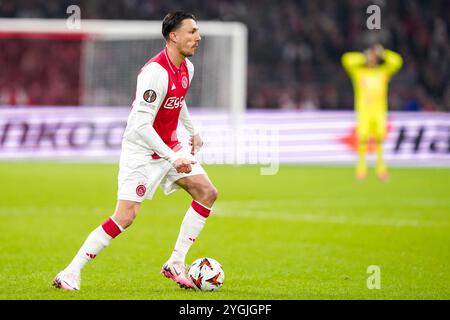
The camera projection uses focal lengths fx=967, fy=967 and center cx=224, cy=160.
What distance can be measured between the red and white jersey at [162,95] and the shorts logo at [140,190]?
0.26m

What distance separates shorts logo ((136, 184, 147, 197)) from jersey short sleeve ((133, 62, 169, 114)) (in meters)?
0.57

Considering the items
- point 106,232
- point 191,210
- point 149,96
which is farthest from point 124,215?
point 149,96

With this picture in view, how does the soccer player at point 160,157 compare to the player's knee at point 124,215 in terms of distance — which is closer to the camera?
the soccer player at point 160,157

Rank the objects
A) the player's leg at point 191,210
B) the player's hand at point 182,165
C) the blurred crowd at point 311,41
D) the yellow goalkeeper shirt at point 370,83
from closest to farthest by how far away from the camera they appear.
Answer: the player's hand at point 182,165, the player's leg at point 191,210, the yellow goalkeeper shirt at point 370,83, the blurred crowd at point 311,41

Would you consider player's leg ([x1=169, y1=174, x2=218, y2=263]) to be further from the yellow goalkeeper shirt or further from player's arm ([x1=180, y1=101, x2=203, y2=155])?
the yellow goalkeeper shirt

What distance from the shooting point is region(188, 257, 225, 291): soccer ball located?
7.30m

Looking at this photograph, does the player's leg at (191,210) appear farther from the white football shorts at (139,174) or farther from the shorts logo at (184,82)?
the shorts logo at (184,82)

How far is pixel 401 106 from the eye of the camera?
25.8m

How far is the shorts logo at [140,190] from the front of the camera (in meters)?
7.20

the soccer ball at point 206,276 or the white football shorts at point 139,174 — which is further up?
the white football shorts at point 139,174

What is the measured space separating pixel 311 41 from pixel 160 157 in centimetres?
2199

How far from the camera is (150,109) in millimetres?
7047

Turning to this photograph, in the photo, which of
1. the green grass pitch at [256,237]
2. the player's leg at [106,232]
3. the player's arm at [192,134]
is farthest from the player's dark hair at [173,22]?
Answer: the green grass pitch at [256,237]
